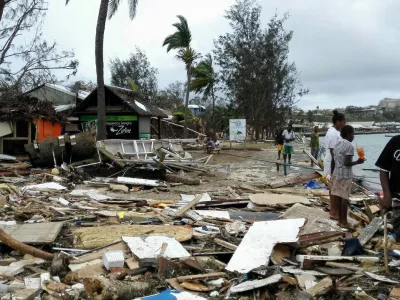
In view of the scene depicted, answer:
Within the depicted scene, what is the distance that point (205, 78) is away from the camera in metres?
42.8

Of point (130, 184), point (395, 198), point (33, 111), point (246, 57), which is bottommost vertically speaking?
point (130, 184)

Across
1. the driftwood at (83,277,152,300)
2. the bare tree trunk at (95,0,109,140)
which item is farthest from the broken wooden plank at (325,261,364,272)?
the bare tree trunk at (95,0,109,140)

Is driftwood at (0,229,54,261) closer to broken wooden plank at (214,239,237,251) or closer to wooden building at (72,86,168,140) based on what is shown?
broken wooden plank at (214,239,237,251)

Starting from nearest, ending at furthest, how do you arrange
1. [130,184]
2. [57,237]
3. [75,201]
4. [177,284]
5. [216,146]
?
[177,284] < [57,237] < [75,201] < [130,184] < [216,146]

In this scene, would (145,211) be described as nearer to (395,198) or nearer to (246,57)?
(395,198)

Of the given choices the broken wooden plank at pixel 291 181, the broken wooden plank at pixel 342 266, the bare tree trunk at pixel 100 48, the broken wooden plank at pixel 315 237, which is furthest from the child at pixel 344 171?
the bare tree trunk at pixel 100 48

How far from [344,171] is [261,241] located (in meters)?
2.14

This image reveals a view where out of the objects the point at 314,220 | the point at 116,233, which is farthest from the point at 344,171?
the point at 116,233

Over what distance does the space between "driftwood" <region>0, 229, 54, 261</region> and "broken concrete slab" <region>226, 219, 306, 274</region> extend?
2279 millimetres

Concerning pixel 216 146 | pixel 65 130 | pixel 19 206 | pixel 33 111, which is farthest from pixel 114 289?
pixel 216 146

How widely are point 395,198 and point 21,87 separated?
21300mm

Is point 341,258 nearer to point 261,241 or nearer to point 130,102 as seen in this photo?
point 261,241

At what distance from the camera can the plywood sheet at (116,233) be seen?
6051 mm

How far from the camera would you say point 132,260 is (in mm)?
5219
